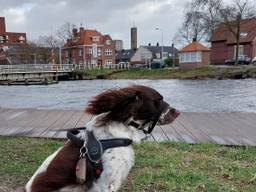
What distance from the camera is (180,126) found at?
917 centimetres

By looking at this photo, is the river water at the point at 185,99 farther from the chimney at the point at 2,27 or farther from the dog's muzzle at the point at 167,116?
the chimney at the point at 2,27

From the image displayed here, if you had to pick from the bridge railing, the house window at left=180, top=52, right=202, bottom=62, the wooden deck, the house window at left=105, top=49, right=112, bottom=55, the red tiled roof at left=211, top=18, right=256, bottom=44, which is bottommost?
the wooden deck

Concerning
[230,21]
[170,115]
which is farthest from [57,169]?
[230,21]

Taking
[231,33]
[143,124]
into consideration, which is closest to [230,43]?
[231,33]

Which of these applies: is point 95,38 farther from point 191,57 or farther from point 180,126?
point 180,126

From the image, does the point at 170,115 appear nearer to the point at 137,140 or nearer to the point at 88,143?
the point at 137,140

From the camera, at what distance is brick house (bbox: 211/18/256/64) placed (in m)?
66.1

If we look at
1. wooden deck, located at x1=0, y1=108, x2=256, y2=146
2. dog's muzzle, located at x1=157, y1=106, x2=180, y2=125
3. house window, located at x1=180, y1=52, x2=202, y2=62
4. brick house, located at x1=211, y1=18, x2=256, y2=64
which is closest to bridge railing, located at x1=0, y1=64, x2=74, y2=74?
house window, located at x1=180, y1=52, x2=202, y2=62

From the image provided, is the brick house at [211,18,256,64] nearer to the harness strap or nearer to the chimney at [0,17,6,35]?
the harness strap

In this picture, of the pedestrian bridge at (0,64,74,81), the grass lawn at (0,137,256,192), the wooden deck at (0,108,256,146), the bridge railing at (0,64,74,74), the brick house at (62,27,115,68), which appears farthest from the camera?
the brick house at (62,27,115,68)

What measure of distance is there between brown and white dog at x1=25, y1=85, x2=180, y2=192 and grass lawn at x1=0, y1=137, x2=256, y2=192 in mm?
1588

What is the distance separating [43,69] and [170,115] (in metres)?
66.4

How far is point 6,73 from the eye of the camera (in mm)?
61375

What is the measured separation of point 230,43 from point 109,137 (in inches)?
2726
